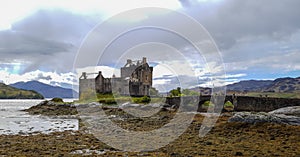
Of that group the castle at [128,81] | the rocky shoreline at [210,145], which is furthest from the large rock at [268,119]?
the castle at [128,81]

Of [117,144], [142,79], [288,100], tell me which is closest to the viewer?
[117,144]

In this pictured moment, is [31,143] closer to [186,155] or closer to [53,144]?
[53,144]

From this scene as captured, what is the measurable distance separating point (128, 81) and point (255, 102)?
4400 cm

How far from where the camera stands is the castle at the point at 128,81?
87.8 m

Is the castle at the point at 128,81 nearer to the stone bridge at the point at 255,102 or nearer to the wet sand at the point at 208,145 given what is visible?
the stone bridge at the point at 255,102

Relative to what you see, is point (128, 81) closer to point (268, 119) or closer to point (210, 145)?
point (268, 119)

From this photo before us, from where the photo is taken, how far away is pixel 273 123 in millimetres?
23328

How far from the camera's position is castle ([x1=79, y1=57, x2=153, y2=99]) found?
87.8m

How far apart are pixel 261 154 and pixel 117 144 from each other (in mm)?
8239

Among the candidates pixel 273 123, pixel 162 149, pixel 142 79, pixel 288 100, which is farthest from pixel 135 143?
pixel 142 79

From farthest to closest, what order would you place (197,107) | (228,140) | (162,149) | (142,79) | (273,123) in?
(142,79), (197,107), (273,123), (228,140), (162,149)

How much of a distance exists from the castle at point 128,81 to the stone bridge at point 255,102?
28829 millimetres

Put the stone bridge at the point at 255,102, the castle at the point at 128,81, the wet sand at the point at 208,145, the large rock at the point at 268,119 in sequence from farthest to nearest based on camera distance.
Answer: the castle at the point at 128,81 < the stone bridge at the point at 255,102 < the large rock at the point at 268,119 < the wet sand at the point at 208,145

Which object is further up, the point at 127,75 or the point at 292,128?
the point at 127,75
